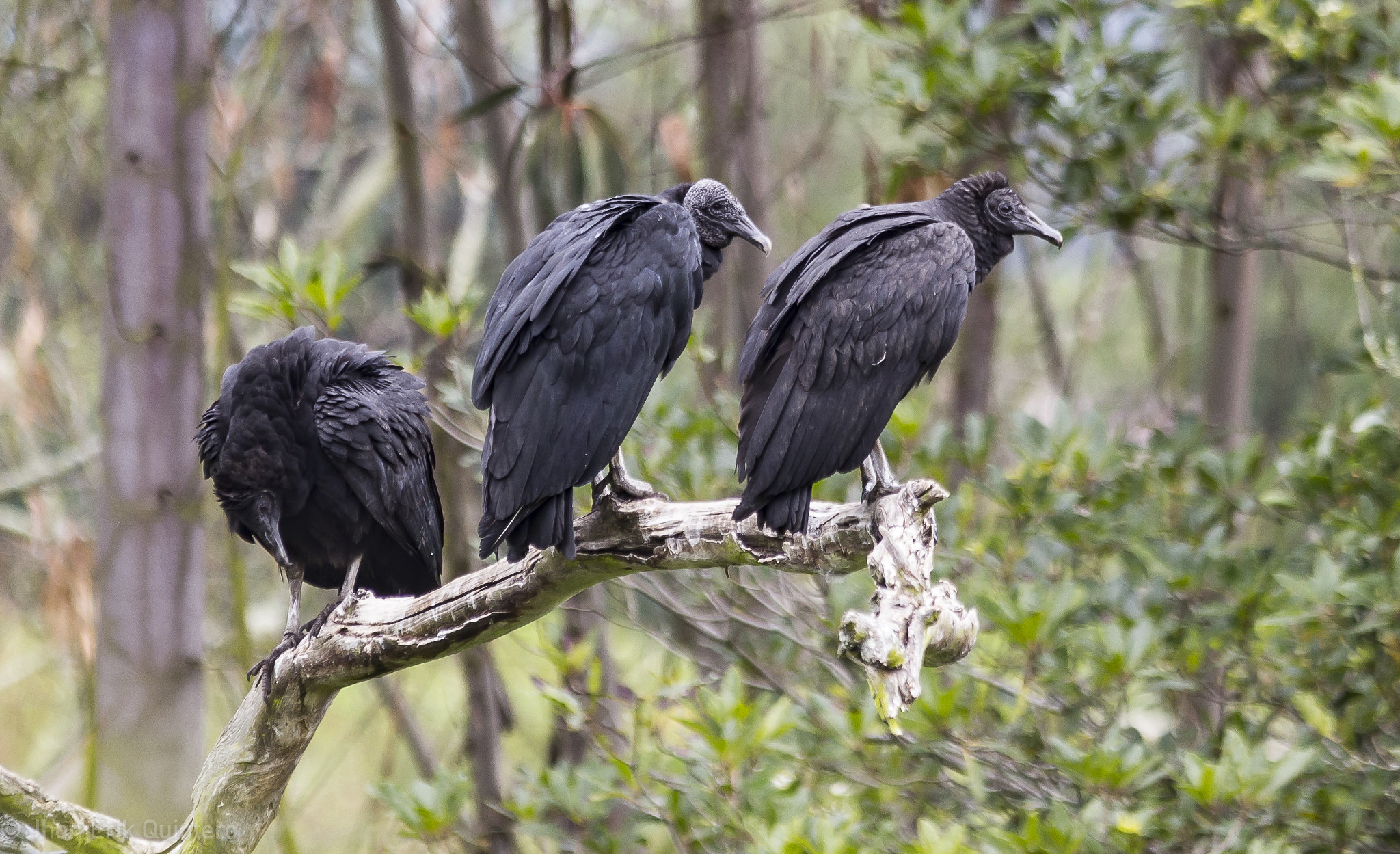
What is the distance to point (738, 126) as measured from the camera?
4949 mm

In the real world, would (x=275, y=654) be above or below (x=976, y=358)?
below

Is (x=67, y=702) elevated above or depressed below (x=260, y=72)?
below

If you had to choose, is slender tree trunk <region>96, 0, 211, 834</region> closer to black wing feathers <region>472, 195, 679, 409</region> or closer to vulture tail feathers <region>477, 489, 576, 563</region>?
black wing feathers <region>472, 195, 679, 409</region>

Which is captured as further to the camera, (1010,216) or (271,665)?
(1010,216)

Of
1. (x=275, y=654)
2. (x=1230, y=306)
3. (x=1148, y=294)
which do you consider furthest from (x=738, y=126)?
(x=275, y=654)

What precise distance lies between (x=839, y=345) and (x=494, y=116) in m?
2.65

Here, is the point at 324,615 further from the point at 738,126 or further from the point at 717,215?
the point at 738,126

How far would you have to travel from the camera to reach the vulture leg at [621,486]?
8.08ft

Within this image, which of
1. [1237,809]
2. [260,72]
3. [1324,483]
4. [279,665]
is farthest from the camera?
[260,72]

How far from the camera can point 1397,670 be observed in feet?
9.87

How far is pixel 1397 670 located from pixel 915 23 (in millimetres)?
2379

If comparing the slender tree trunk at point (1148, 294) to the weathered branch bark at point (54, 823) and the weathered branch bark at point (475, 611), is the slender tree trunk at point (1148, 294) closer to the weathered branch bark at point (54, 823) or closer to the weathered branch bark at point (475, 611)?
the weathered branch bark at point (475, 611)

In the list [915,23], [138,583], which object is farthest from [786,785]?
[915,23]

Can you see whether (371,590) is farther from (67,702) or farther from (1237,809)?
(67,702)
